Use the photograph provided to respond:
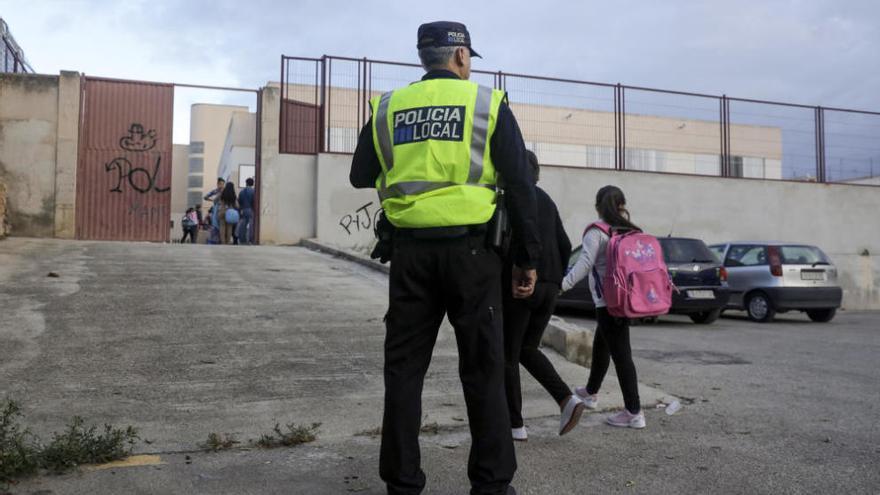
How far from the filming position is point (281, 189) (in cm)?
1661

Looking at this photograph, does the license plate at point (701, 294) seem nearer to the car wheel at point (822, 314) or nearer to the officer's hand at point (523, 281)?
the car wheel at point (822, 314)

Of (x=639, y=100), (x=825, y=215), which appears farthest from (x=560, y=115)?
(x=825, y=215)

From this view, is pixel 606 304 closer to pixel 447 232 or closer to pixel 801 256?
pixel 447 232

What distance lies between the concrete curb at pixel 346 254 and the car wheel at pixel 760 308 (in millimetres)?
6606

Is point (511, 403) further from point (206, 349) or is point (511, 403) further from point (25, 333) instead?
point (25, 333)

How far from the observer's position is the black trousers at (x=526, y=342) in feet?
13.0

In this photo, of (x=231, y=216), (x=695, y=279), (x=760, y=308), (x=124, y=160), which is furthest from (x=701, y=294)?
(x=124, y=160)

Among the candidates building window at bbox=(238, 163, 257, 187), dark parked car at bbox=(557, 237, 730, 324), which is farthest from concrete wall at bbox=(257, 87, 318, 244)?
dark parked car at bbox=(557, 237, 730, 324)

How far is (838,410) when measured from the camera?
497 cm

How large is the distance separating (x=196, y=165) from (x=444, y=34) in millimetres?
53322

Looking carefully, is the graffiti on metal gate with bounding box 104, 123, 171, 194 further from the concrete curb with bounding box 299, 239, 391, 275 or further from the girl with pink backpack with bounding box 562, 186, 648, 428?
the girl with pink backpack with bounding box 562, 186, 648, 428

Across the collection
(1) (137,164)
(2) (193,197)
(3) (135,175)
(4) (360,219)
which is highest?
(2) (193,197)

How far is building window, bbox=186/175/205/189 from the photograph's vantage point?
174 feet

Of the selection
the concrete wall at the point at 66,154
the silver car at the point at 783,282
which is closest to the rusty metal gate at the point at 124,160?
the concrete wall at the point at 66,154
